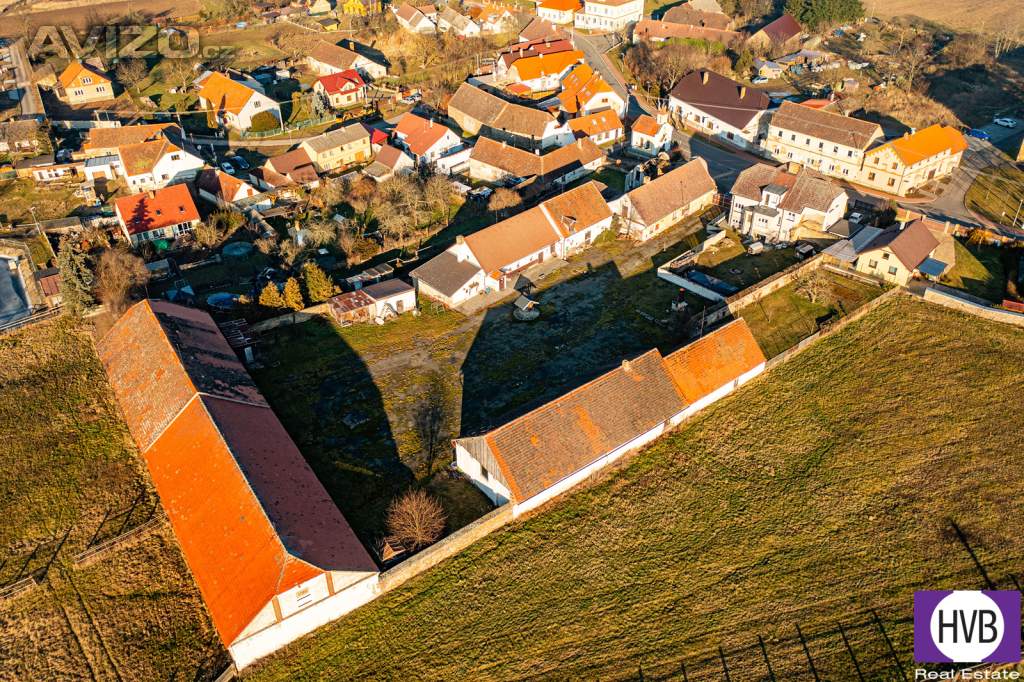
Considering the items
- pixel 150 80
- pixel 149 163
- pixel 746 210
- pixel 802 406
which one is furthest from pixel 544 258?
pixel 150 80

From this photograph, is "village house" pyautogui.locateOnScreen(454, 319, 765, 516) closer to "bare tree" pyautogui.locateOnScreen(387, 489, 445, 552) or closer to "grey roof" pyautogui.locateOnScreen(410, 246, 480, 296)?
"bare tree" pyautogui.locateOnScreen(387, 489, 445, 552)

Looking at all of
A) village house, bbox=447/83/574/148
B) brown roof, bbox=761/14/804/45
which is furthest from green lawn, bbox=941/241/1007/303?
brown roof, bbox=761/14/804/45

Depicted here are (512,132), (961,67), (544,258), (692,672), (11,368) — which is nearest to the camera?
(692,672)

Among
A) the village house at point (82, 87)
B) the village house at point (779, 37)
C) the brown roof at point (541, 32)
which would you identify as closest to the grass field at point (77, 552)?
the village house at point (82, 87)

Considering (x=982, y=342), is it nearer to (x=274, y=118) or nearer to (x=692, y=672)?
(x=692, y=672)

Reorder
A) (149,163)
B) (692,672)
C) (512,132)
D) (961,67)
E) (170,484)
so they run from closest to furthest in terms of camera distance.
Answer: (692,672), (170,484), (149,163), (512,132), (961,67)

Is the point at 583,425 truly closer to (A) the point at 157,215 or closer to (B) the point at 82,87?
(A) the point at 157,215

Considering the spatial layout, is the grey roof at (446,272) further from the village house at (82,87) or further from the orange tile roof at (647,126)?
the village house at (82,87)
